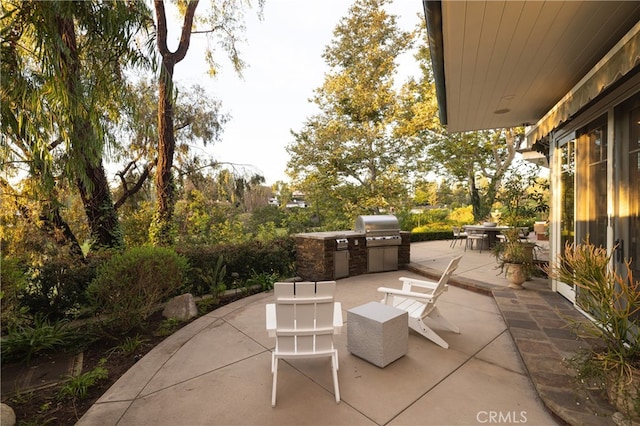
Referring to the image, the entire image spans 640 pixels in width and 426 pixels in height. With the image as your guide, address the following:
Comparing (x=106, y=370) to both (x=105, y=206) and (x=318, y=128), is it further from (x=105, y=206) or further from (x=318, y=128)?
(x=318, y=128)

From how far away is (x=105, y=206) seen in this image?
603cm

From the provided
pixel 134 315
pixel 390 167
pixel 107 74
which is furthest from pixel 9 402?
pixel 390 167

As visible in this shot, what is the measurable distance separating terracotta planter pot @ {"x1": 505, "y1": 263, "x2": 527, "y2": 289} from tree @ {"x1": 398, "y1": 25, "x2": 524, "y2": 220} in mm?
9181

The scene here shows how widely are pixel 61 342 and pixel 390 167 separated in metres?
13.6

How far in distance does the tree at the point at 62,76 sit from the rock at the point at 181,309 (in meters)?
1.90

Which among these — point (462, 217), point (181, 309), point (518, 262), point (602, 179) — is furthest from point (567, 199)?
point (462, 217)

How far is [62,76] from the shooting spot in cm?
272

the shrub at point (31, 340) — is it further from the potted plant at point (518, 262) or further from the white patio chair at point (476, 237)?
the white patio chair at point (476, 237)

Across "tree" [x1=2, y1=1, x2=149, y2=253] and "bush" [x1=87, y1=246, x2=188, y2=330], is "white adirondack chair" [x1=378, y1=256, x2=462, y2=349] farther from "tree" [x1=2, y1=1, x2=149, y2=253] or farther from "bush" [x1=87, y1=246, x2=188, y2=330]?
"tree" [x1=2, y1=1, x2=149, y2=253]

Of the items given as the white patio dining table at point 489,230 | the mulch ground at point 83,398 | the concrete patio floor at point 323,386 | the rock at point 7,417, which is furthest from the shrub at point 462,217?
the rock at point 7,417

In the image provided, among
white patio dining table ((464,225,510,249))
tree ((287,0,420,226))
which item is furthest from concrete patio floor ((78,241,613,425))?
tree ((287,0,420,226))

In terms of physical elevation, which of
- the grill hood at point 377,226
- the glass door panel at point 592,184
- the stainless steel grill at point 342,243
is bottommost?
the stainless steel grill at point 342,243

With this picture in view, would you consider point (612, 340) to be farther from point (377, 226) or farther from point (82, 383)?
point (377, 226)

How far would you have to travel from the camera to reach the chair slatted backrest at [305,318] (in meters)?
2.41
